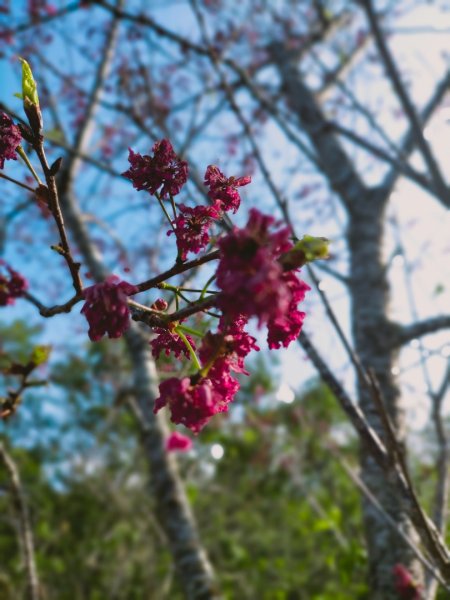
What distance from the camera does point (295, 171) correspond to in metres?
4.73

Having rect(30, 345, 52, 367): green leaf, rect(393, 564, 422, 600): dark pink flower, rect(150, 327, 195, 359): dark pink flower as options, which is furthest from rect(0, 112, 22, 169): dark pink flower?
rect(393, 564, 422, 600): dark pink flower

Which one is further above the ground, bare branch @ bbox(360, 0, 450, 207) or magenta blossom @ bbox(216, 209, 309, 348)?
bare branch @ bbox(360, 0, 450, 207)

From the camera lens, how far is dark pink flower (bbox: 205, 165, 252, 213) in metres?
0.98

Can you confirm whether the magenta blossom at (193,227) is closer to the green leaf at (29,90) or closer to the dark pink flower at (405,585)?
the green leaf at (29,90)

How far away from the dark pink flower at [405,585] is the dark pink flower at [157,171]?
2.29 metres

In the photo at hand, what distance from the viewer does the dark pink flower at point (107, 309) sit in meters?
0.73

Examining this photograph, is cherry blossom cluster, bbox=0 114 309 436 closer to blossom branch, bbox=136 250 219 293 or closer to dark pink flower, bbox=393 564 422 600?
blossom branch, bbox=136 250 219 293

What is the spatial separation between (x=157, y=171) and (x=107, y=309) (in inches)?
14.5

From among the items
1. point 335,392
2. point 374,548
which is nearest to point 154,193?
point 335,392

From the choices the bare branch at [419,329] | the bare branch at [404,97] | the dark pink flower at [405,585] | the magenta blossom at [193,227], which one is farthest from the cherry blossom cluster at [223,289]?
the bare branch at [419,329]

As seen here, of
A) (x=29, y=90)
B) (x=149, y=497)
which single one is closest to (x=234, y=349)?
(x=29, y=90)

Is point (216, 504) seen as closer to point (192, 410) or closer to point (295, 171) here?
point (295, 171)

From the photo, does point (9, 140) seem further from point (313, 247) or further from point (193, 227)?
point (313, 247)

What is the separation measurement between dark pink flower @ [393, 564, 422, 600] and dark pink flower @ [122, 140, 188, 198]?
229 centimetres
